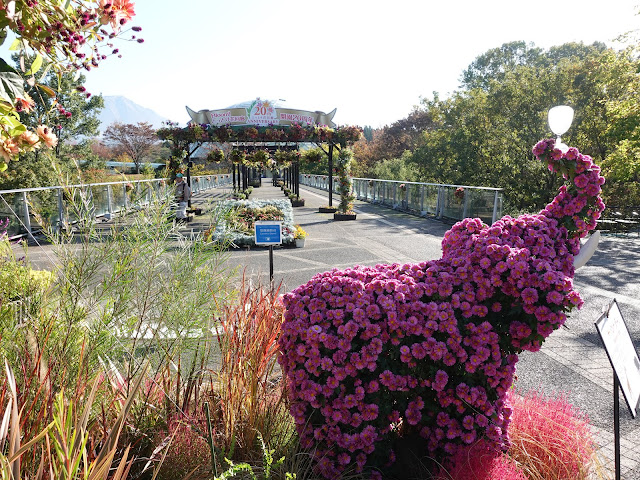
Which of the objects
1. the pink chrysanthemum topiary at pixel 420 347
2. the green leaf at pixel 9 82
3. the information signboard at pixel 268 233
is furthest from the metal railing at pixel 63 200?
the information signboard at pixel 268 233

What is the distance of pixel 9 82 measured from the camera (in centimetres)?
223

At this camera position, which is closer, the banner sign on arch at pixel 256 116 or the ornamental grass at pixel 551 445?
the ornamental grass at pixel 551 445

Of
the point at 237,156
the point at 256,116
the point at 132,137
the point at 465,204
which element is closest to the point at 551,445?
the point at 465,204

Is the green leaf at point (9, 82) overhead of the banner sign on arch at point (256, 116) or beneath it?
beneath

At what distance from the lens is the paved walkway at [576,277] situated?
11.0 ft

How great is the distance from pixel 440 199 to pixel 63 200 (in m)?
14.2

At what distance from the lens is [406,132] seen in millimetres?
43375

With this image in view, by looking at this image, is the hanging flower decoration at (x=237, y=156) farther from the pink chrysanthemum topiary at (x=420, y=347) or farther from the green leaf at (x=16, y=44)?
the pink chrysanthemum topiary at (x=420, y=347)

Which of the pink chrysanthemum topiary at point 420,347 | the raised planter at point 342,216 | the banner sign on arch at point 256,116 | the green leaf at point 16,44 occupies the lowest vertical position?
the raised planter at point 342,216

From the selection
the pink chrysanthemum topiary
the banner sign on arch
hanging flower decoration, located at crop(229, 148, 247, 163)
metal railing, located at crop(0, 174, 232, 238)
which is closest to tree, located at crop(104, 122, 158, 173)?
hanging flower decoration, located at crop(229, 148, 247, 163)

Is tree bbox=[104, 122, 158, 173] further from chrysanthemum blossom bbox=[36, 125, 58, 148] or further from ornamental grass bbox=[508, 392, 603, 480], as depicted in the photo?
ornamental grass bbox=[508, 392, 603, 480]

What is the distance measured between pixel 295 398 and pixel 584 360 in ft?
11.0

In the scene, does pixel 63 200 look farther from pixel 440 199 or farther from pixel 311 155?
pixel 311 155

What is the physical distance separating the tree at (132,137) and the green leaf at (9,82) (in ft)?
163
